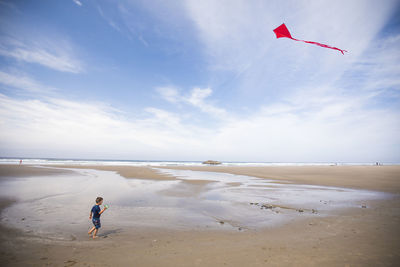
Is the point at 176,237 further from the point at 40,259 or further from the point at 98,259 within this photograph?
the point at 40,259

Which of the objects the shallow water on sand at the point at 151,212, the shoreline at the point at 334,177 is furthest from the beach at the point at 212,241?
the shoreline at the point at 334,177

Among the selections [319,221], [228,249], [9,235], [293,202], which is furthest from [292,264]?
[9,235]

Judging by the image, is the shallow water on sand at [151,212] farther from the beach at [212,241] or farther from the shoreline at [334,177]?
the shoreline at [334,177]

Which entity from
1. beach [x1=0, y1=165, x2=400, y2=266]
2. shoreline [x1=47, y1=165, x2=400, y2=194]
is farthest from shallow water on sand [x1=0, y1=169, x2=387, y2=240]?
shoreline [x1=47, y1=165, x2=400, y2=194]

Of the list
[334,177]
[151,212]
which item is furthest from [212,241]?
[334,177]

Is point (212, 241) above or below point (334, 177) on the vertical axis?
below

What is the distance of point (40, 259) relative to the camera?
4.79 metres

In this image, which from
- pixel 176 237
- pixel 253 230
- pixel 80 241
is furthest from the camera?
pixel 253 230

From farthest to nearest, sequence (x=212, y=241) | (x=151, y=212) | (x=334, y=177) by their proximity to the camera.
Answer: (x=334, y=177) → (x=151, y=212) → (x=212, y=241)

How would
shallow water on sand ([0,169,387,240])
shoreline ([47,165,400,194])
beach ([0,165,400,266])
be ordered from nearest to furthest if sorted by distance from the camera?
beach ([0,165,400,266]) < shallow water on sand ([0,169,387,240]) < shoreline ([47,165,400,194])

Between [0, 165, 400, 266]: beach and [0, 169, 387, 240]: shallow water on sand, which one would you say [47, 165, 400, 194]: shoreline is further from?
[0, 165, 400, 266]: beach

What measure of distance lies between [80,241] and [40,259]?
3.96 ft

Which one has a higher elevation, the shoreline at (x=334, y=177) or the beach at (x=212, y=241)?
the shoreline at (x=334, y=177)

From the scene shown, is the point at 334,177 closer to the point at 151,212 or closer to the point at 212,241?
the point at 151,212
